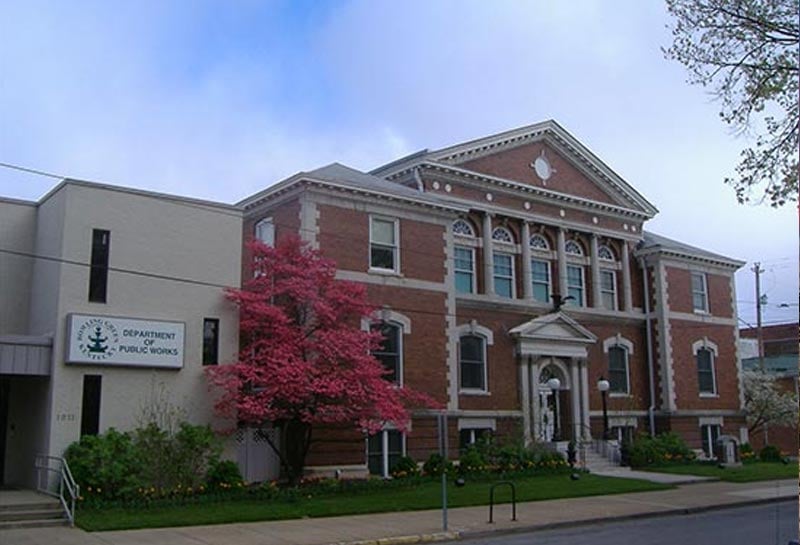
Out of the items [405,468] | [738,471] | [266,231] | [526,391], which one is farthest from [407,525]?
[738,471]

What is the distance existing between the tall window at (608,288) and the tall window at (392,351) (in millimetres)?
12596

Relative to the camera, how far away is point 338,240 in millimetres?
28969

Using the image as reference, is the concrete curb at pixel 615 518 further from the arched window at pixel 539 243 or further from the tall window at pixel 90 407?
the arched window at pixel 539 243

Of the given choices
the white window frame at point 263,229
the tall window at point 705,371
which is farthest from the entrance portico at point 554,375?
the white window frame at point 263,229

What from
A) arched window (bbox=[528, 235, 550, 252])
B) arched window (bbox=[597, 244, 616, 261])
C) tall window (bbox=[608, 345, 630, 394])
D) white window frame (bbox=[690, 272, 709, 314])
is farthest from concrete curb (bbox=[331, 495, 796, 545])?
white window frame (bbox=[690, 272, 709, 314])

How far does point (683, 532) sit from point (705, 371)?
24909 mm

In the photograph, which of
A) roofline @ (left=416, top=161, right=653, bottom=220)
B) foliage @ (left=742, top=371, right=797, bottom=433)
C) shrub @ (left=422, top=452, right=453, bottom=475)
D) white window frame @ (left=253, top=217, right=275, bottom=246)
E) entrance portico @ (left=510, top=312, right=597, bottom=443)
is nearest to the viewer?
shrub @ (left=422, top=452, right=453, bottom=475)

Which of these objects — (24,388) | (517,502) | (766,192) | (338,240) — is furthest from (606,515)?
(24,388)

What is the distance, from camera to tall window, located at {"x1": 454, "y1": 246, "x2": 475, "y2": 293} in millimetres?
33562

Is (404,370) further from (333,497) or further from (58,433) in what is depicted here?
(58,433)

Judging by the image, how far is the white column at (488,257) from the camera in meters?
33.9

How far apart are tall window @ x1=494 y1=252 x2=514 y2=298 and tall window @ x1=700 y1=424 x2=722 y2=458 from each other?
1245 cm

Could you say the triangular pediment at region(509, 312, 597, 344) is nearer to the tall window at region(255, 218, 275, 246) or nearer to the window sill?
the window sill

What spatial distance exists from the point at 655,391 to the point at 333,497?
2111 centimetres
